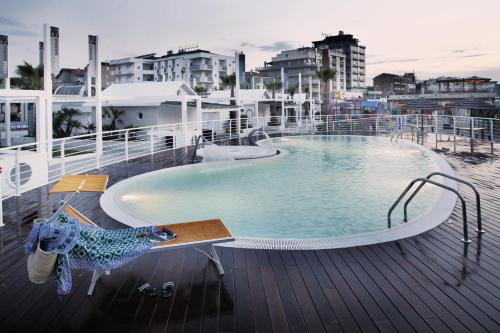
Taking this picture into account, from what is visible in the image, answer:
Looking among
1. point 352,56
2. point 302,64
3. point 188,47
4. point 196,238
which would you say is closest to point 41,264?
point 196,238

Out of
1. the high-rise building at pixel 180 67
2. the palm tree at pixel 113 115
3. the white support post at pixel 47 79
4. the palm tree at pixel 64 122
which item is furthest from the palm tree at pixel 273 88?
the white support post at pixel 47 79

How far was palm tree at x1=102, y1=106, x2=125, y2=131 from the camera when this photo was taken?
21.7 meters

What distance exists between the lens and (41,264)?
2.78 m

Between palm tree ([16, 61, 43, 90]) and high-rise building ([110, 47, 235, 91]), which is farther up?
high-rise building ([110, 47, 235, 91])

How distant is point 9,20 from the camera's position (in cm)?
2186

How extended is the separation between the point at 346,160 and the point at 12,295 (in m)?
10.3

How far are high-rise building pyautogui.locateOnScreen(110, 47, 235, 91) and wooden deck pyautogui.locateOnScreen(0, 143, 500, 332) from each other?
5663 cm

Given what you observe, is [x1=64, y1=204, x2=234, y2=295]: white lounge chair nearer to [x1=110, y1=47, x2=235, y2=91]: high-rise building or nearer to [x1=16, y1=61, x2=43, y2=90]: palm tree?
[x1=16, y1=61, x2=43, y2=90]: palm tree

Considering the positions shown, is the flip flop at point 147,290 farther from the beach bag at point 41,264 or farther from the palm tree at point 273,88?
the palm tree at point 273,88

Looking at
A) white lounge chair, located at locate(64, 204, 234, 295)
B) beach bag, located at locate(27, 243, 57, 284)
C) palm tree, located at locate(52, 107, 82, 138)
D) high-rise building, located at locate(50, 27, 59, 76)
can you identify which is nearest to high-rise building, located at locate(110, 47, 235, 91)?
palm tree, located at locate(52, 107, 82, 138)

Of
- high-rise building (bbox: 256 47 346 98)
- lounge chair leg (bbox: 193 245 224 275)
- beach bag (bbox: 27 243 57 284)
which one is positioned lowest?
lounge chair leg (bbox: 193 245 224 275)

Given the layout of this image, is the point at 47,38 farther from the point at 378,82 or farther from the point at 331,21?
the point at 378,82

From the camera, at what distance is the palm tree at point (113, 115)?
21.7 m

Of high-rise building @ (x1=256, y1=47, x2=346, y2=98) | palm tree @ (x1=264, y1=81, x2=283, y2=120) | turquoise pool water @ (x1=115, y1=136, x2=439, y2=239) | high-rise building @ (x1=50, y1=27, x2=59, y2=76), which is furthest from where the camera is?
high-rise building @ (x1=256, y1=47, x2=346, y2=98)
